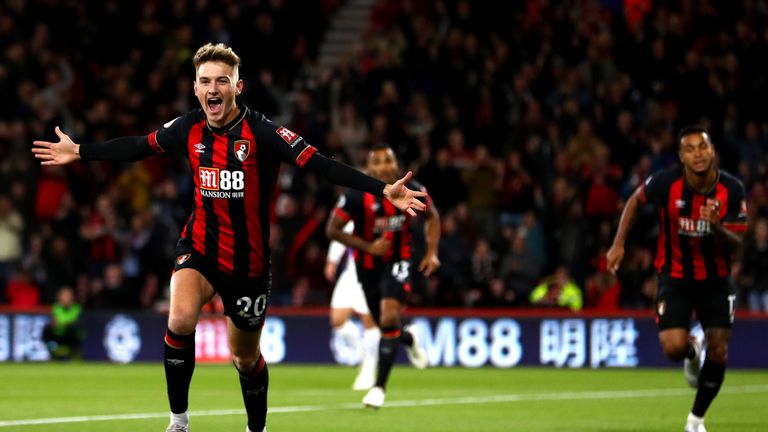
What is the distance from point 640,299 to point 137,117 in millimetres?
8078

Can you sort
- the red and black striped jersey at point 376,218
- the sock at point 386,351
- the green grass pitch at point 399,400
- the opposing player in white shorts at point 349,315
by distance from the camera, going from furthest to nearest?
the opposing player in white shorts at point 349,315, the red and black striped jersey at point 376,218, the sock at point 386,351, the green grass pitch at point 399,400

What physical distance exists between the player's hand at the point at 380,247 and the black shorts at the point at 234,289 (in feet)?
14.5

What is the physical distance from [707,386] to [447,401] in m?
3.59

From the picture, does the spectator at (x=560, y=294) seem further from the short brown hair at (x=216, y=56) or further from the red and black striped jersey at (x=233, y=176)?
the short brown hair at (x=216, y=56)

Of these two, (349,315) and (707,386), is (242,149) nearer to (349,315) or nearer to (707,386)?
(707,386)

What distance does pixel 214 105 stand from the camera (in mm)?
8289

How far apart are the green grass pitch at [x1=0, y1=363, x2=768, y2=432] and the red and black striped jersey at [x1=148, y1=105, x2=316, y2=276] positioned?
2163 millimetres

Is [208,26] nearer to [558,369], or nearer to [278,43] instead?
[278,43]

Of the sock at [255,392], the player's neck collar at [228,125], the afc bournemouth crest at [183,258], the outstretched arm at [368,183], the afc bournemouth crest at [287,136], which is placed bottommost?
the sock at [255,392]

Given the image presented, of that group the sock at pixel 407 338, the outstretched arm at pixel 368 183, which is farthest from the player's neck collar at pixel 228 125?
the sock at pixel 407 338

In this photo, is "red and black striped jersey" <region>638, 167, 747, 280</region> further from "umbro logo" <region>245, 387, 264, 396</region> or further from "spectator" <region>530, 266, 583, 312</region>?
"spectator" <region>530, 266, 583, 312</region>

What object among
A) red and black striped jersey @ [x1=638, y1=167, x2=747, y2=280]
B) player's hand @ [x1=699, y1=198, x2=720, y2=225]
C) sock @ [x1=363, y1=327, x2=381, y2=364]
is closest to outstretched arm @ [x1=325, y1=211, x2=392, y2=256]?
sock @ [x1=363, y1=327, x2=381, y2=364]

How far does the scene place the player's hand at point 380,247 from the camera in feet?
42.1

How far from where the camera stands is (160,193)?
68.8 feet
